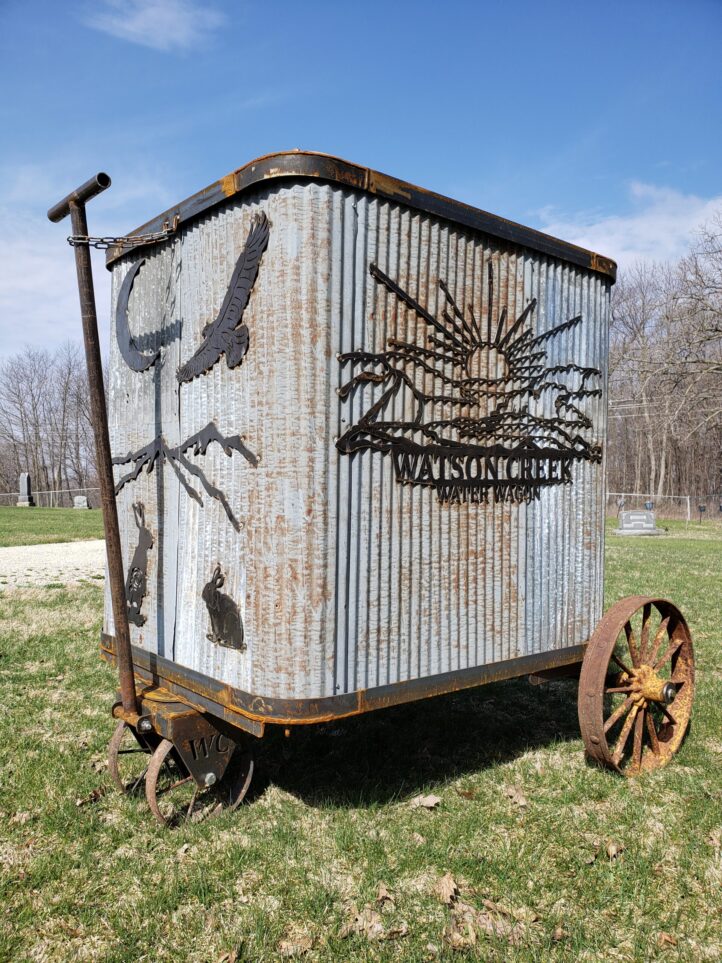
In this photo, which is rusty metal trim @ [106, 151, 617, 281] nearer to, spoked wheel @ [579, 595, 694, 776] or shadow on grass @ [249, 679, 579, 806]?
spoked wheel @ [579, 595, 694, 776]

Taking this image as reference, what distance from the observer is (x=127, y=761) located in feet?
16.0

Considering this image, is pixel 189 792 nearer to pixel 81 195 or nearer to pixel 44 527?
pixel 81 195

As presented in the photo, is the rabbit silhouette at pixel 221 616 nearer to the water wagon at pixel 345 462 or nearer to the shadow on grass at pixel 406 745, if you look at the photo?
the water wagon at pixel 345 462

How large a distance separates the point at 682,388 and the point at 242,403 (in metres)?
30.5

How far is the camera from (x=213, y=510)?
12.9 feet

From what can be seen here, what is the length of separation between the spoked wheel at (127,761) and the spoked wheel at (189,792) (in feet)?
0.50

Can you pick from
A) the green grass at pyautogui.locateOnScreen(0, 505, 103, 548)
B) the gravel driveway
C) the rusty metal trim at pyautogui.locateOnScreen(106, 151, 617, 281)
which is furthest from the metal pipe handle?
the green grass at pyautogui.locateOnScreen(0, 505, 103, 548)

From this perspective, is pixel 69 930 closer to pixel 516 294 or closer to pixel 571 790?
pixel 571 790

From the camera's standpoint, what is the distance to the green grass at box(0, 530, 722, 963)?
3188mm

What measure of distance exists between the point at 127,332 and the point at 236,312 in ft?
4.47

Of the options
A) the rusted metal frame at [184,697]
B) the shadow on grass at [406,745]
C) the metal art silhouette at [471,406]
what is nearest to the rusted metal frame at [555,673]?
the shadow on grass at [406,745]

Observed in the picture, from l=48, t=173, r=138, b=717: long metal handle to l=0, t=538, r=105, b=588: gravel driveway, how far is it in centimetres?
777

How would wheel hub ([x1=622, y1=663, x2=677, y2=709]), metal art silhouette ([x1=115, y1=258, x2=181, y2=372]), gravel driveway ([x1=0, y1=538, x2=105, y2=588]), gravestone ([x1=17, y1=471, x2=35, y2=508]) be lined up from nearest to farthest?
metal art silhouette ([x1=115, y1=258, x2=181, y2=372]), wheel hub ([x1=622, y1=663, x2=677, y2=709]), gravel driveway ([x1=0, y1=538, x2=105, y2=588]), gravestone ([x1=17, y1=471, x2=35, y2=508])

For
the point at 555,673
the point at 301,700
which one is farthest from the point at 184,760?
the point at 555,673
